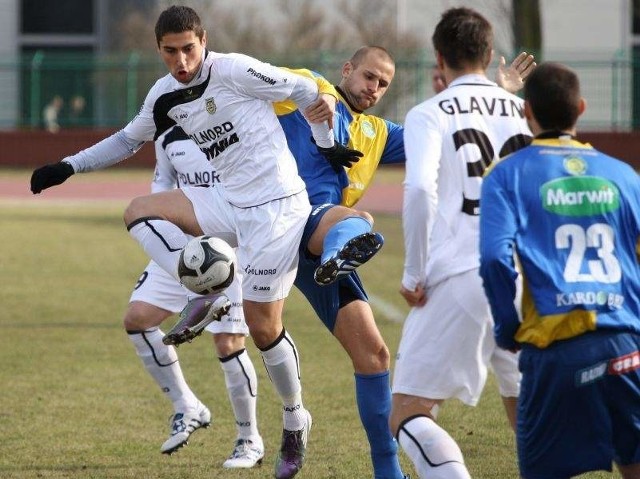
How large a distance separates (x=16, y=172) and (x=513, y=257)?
2896 centimetres

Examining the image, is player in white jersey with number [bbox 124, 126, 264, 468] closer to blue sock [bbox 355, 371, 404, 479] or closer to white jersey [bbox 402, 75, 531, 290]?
blue sock [bbox 355, 371, 404, 479]

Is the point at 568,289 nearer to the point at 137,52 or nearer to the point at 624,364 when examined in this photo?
the point at 624,364

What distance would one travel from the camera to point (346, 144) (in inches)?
241

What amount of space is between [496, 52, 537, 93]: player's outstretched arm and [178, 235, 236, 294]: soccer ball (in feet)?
4.62

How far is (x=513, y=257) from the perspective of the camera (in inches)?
158

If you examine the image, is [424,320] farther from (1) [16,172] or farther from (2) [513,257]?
(1) [16,172]

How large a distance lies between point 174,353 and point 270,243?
145cm

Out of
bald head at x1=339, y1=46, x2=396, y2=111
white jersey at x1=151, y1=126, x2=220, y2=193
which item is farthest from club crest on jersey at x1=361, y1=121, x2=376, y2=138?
white jersey at x1=151, y1=126, x2=220, y2=193

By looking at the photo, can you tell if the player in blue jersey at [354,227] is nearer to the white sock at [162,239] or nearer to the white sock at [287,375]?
the white sock at [287,375]

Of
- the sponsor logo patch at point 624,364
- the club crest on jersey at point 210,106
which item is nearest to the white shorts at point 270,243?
the club crest on jersey at point 210,106

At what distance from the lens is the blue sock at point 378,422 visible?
5586 millimetres

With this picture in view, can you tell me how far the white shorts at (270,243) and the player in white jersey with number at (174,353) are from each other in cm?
72

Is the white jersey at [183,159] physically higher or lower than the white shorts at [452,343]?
higher

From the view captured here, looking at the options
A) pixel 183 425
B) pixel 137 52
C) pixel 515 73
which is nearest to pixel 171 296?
pixel 183 425
